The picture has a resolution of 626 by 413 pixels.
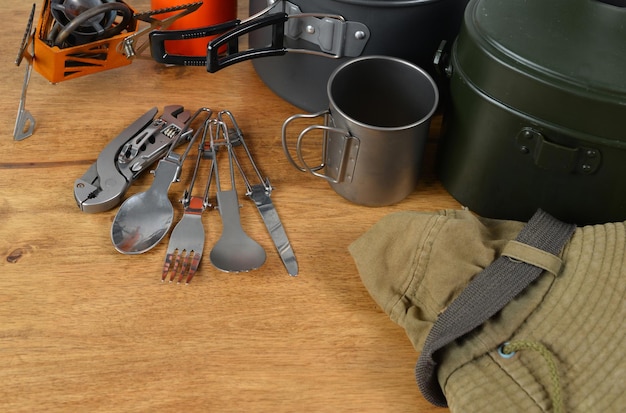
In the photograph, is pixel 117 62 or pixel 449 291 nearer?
pixel 449 291

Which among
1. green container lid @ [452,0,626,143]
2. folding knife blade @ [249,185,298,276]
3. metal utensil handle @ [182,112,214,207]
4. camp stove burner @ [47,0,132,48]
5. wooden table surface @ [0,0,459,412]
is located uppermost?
green container lid @ [452,0,626,143]

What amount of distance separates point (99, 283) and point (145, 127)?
18 cm

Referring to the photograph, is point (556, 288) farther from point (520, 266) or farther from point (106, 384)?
point (106, 384)

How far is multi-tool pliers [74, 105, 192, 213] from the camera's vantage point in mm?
650

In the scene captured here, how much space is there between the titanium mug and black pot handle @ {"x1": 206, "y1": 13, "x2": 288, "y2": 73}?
73 millimetres

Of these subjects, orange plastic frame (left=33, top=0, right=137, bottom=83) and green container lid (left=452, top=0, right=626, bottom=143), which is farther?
orange plastic frame (left=33, top=0, right=137, bottom=83)

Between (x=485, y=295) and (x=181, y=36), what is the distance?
1.23 ft

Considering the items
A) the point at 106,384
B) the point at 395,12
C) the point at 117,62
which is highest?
the point at 395,12

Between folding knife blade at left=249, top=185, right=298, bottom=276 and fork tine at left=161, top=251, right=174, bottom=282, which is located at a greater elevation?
folding knife blade at left=249, top=185, right=298, bottom=276

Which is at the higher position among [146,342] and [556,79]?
[556,79]

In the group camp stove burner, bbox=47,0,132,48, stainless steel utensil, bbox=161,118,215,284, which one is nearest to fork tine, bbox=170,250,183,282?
stainless steel utensil, bbox=161,118,215,284

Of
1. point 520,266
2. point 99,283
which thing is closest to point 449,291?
point 520,266

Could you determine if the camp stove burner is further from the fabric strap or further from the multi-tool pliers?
the fabric strap

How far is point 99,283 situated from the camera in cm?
60
